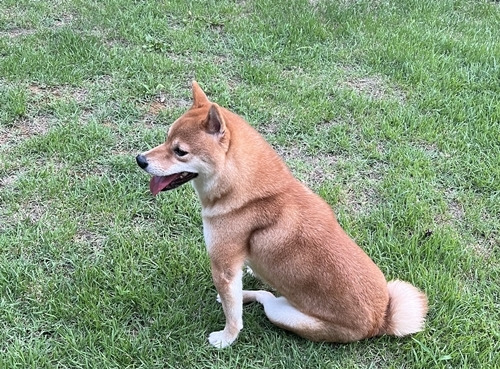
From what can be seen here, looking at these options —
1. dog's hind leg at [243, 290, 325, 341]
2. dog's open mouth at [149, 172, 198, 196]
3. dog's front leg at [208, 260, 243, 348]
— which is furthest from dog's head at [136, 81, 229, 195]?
dog's hind leg at [243, 290, 325, 341]

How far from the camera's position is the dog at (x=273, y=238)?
2916 millimetres

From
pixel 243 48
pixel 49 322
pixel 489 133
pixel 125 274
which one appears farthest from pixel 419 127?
pixel 49 322

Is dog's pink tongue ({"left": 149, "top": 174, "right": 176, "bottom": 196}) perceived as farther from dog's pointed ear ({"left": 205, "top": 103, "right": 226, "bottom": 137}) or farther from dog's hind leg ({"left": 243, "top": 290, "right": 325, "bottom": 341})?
dog's hind leg ({"left": 243, "top": 290, "right": 325, "bottom": 341})

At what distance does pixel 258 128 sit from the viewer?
490 cm

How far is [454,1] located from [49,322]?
20.3 feet

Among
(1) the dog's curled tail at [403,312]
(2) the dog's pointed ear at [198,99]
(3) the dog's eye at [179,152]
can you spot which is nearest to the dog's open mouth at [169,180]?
(3) the dog's eye at [179,152]

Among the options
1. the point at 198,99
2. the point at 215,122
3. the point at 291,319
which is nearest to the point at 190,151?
the point at 215,122

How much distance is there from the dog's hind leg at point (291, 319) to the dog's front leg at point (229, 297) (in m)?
0.18

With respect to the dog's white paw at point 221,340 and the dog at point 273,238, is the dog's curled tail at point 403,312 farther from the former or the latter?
the dog's white paw at point 221,340

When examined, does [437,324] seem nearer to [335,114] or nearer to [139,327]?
[139,327]

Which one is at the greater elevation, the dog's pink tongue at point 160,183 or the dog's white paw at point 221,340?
the dog's pink tongue at point 160,183

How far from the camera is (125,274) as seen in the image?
140 inches

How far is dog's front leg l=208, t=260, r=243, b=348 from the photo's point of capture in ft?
9.92

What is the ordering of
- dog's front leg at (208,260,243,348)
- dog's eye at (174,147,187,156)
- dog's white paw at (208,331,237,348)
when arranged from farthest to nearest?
dog's white paw at (208,331,237,348) → dog's front leg at (208,260,243,348) → dog's eye at (174,147,187,156)
